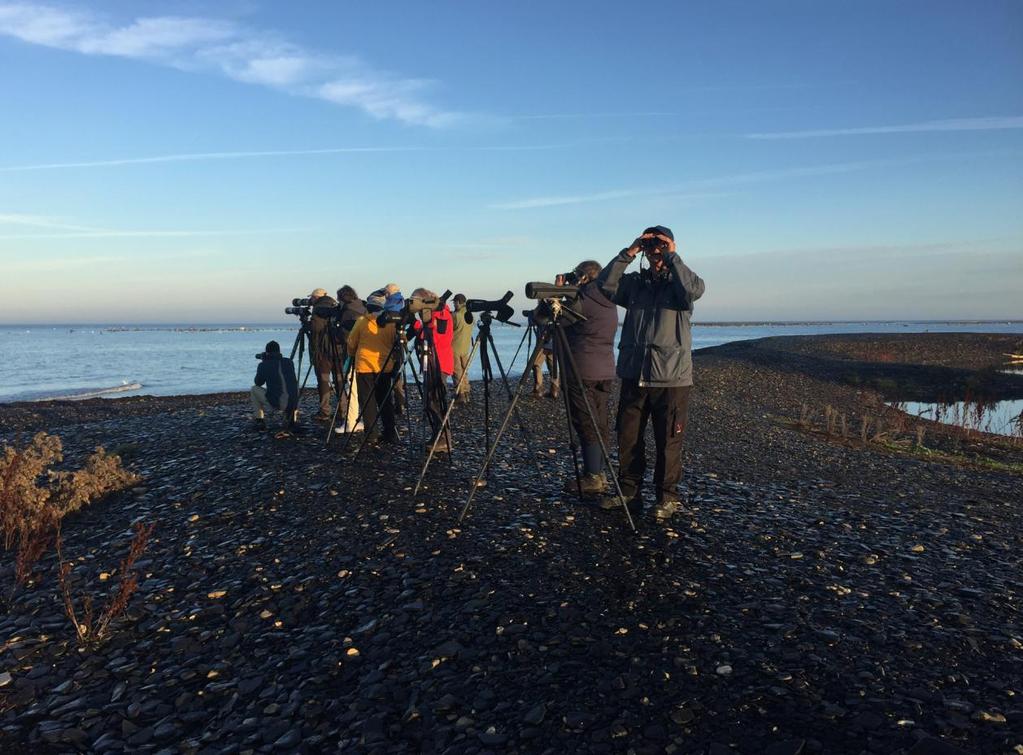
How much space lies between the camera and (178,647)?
496 centimetres

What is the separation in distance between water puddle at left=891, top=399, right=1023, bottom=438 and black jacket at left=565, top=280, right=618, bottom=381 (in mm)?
17427

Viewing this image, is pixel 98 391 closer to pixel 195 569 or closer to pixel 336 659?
pixel 195 569

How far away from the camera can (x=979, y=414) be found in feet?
74.3

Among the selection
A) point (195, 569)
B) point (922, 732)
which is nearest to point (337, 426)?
point (195, 569)

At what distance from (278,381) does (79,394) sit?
25.0 m

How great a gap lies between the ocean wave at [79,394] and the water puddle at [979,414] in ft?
113

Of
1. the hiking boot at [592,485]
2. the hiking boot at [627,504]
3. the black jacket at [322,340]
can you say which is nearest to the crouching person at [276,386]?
the black jacket at [322,340]

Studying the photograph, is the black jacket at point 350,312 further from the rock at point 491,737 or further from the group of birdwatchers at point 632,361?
the rock at point 491,737

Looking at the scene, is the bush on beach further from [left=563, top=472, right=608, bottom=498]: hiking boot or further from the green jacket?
the green jacket

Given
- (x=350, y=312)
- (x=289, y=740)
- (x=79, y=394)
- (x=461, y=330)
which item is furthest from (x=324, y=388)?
(x=79, y=394)

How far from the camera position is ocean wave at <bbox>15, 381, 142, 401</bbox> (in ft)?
95.6

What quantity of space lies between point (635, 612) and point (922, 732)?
6.44 ft

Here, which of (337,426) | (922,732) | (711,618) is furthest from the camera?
(337,426)

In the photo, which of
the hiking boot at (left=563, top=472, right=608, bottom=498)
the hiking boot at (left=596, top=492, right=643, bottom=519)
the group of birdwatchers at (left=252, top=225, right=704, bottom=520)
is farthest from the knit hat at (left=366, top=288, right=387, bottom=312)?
the hiking boot at (left=596, top=492, right=643, bottom=519)
